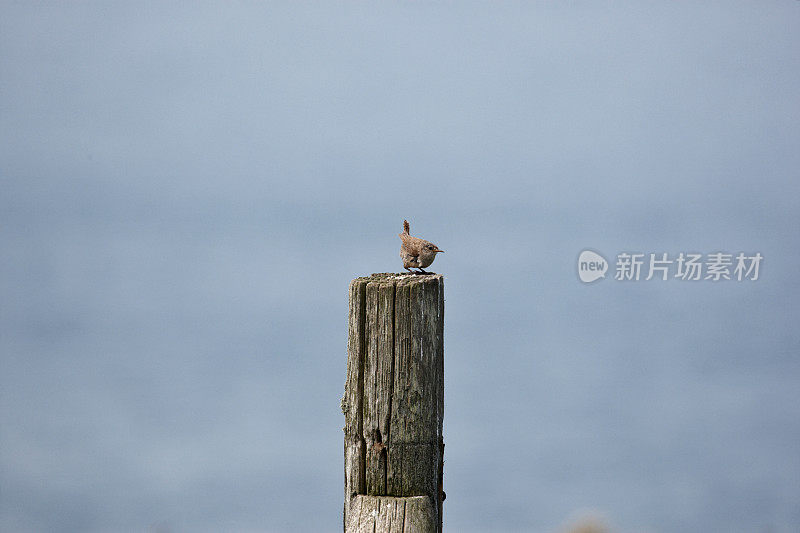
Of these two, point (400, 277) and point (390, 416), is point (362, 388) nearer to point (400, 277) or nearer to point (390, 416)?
point (390, 416)

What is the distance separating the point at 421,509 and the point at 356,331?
98 centimetres

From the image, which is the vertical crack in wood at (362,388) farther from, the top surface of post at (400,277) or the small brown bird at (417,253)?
the small brown bird at (417,253)

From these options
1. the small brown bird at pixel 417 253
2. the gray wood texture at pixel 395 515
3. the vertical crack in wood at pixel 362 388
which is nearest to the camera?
the gray wood texture at pixel 395 515

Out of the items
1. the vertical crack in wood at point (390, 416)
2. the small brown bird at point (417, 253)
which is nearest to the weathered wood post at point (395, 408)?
the vertical crack in wood at point (390, 416)

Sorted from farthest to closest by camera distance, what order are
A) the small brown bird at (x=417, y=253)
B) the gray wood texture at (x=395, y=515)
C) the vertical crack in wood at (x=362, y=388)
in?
the small brown bird at (x=417, y=253) < the vertical crack in wood at (x=362, y=388) < the gray wood texture at (x=395, y=515)

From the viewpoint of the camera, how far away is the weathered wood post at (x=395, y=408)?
4625 mm

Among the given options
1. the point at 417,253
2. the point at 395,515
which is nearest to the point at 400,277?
the point at 417,253

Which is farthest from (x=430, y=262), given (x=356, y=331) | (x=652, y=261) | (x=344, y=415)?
(x=652, y=261)

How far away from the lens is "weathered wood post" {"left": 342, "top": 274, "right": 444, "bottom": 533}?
15.2ft

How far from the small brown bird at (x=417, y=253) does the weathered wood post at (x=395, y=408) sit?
431mm

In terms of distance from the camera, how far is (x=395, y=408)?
15.2 feet

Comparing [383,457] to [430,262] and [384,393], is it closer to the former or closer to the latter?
Answer: [384,393]

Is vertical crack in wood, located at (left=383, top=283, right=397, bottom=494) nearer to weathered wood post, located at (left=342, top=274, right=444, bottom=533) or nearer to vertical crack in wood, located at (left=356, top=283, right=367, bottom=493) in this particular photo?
weathered wood post, located at (left=342, top=274, right=444, bottom=533)

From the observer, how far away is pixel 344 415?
15.7ft
